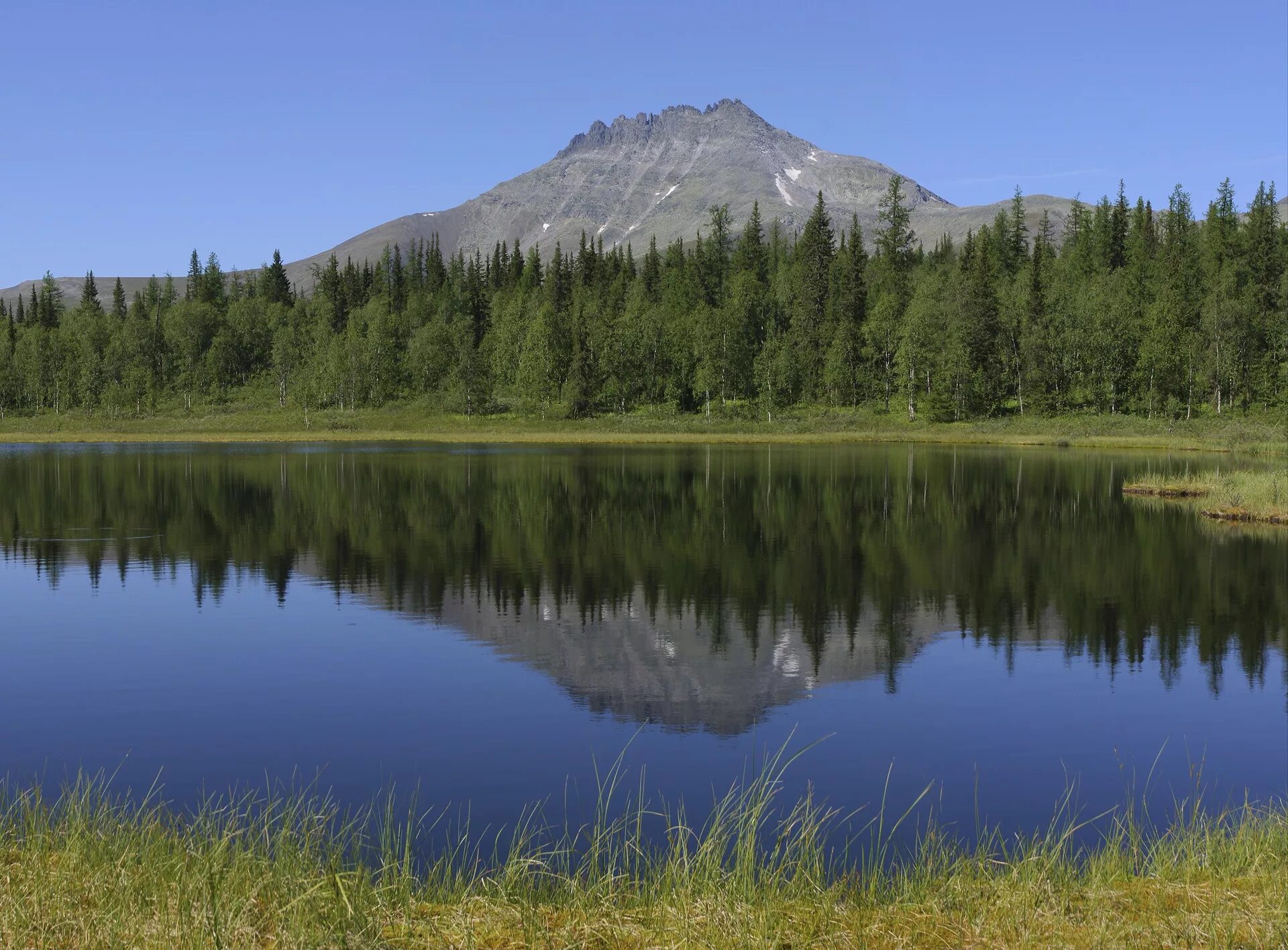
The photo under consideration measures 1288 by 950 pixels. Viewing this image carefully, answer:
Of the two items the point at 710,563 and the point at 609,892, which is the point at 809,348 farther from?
the point at 609,892

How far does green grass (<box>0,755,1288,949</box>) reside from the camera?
28.7 ft

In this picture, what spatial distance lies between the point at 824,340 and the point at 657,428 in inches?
1249

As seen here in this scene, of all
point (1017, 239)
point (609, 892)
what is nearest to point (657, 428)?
point (1017, 239)

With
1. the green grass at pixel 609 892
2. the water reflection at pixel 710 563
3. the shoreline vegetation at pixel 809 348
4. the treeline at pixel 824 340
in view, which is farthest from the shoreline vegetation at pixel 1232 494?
the treeline at pixel 824 340

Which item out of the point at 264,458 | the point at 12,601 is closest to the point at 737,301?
the point at 264,458

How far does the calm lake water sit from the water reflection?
0.59 ft

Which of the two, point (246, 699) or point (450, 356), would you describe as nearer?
point (246, 699)

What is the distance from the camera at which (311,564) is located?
122ft

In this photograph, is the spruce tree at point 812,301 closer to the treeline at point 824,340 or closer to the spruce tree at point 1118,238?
the treeline at point 824,340

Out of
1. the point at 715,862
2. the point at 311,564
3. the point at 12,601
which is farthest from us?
the point at 311,564

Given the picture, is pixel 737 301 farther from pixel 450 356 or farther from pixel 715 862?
pixel 715 862

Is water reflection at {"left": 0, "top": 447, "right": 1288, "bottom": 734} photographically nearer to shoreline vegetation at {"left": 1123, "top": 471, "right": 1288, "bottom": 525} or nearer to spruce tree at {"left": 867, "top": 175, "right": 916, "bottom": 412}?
shoreline vegetation at {"left": 1123, "top": 471, "right": 1288, "bottom": 525}

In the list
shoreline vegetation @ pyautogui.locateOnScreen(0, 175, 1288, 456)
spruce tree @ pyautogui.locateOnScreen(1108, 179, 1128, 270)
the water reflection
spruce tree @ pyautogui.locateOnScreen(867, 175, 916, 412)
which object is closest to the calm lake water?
the water reflection

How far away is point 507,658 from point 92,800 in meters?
10.7
